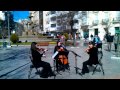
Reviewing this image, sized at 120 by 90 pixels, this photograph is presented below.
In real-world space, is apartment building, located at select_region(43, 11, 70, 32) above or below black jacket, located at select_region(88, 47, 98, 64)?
above

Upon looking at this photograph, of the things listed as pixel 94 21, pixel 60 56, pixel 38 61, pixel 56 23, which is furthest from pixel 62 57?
pixel 56 23

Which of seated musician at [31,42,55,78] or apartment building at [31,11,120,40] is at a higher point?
apartment building at [31,11,120,40]

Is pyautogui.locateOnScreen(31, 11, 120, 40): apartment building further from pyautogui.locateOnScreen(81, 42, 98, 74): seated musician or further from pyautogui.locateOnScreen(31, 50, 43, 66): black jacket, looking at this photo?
pyautogui.locateOnScreen(31, 50, 43, 66): black jacket

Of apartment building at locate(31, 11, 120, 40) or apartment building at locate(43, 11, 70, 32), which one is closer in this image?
apartment building at locate(31, 11, 120, 40)

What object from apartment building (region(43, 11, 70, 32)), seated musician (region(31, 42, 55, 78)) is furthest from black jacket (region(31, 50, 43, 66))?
apartment building (region(43, 11, 70, 32))

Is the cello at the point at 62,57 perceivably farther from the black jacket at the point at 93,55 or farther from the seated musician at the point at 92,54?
the black jacket at the point at 93,55

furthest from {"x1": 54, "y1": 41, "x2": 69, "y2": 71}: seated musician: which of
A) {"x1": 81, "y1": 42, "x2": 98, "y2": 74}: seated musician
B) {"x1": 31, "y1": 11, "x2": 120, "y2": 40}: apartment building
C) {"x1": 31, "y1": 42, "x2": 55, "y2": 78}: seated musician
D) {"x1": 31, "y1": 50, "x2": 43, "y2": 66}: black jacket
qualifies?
{"x1": 31, "y1": 11, "x2": 120, "y2": 40}: apartment building

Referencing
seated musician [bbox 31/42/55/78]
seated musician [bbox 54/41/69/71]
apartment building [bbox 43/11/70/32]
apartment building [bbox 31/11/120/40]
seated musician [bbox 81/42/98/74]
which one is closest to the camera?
seated musician [bbox 31/42/55/78]

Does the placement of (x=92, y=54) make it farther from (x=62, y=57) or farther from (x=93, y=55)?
(x=62, y=57)

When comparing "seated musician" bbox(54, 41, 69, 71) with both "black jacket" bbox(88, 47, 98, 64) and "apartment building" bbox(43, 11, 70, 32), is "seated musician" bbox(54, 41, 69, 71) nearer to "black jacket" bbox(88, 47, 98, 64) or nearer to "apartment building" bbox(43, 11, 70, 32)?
"black jacket" bbox(88, 47, 98, 64)

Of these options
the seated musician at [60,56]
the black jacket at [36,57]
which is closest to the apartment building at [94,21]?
the seated musician at [60,56]

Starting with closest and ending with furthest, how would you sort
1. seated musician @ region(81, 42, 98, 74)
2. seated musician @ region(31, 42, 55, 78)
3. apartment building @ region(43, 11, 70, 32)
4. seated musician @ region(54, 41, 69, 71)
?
seated musician @ region(31, 42, 55, 78) → seated musician @ region(81, 42, 98, 74) → seated musician @ region(54, 41, 69, 71) → apartment building @ region(43, 11, 70, 32)
